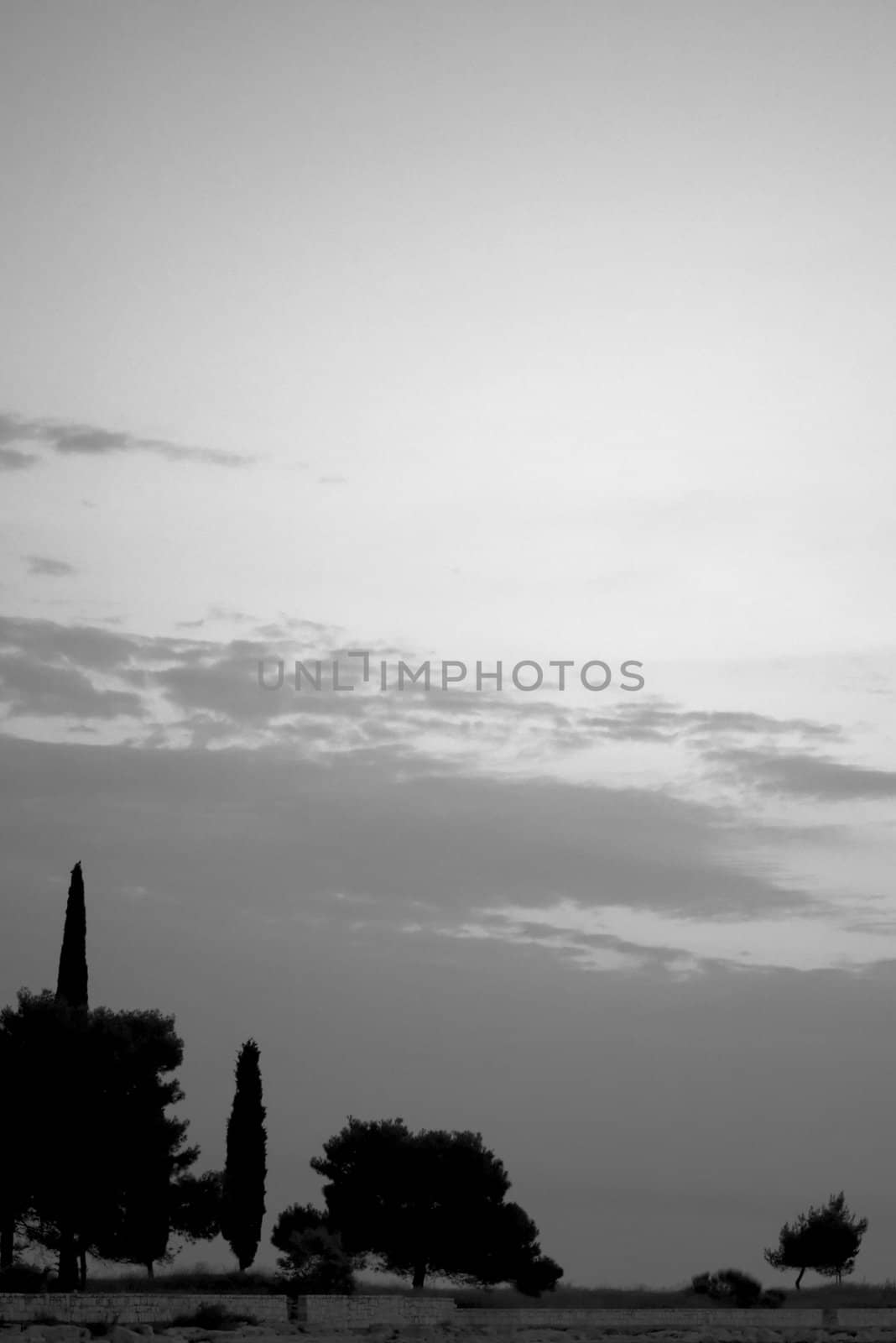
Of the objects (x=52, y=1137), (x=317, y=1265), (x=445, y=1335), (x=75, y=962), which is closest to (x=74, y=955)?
(x=75, y=962)

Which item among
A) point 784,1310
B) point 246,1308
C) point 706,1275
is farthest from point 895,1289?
point 246,1308

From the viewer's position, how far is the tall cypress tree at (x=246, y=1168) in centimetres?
4969

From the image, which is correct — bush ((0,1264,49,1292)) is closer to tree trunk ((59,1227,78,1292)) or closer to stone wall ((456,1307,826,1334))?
tree trunk ((59,1227,78,1292))

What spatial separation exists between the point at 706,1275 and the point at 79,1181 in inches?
830

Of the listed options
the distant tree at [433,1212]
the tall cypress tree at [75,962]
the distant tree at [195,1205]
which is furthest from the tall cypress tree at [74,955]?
the distant tree at [433,1212]

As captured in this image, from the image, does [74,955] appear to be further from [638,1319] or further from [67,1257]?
[638,1319]

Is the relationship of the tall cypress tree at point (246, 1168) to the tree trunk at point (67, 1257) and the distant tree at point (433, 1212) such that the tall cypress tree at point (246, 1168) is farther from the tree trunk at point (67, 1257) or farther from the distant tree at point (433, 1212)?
the tree trunk at point (67, 1257)

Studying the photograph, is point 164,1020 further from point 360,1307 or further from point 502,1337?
point 502,1337

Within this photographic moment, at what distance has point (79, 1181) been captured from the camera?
40.2 meters

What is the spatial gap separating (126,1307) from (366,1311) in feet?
21.8

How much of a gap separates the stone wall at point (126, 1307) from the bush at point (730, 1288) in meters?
20.0

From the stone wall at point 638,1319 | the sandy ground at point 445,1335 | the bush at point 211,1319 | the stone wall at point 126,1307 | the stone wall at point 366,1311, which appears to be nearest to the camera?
the sandy ground at point 445,1335

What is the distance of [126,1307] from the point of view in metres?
29.1

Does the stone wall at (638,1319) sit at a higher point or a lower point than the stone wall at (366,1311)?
lower
